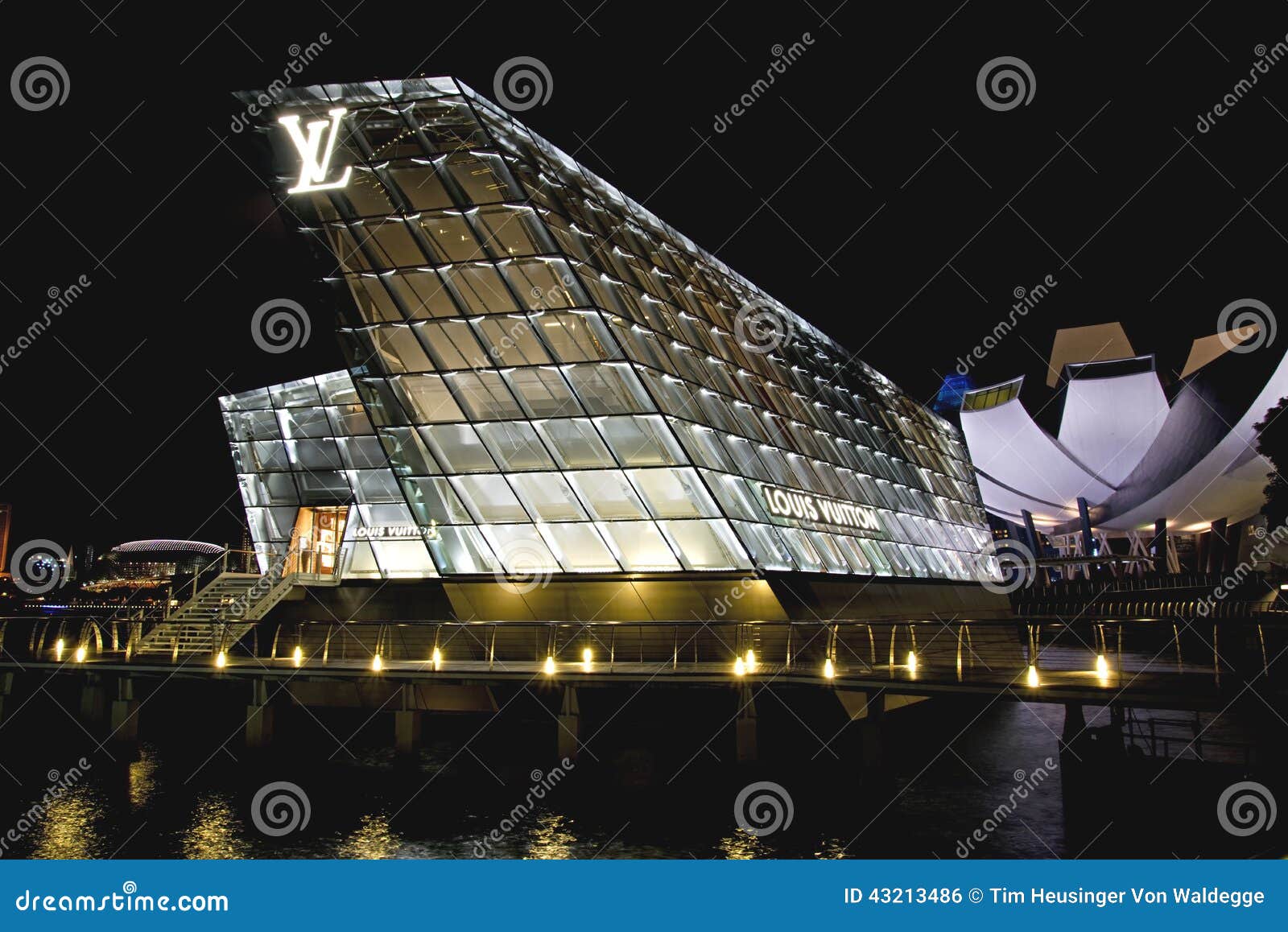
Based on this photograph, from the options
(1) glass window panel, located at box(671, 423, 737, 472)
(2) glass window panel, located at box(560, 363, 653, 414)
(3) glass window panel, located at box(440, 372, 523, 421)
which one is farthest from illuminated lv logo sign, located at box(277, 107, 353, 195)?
(1) glass window panel, located at box(671, 423, 737, 472)

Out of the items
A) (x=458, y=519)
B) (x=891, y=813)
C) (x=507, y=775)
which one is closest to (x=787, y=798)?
(x=891, y=813)

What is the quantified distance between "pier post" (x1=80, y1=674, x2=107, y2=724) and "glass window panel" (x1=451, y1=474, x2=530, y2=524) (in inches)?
448

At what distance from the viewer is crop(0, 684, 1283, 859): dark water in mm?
18047

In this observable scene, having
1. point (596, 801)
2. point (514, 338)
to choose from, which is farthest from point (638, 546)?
point (596, 801)

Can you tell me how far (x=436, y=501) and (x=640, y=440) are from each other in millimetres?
6326

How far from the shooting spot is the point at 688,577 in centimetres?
2722

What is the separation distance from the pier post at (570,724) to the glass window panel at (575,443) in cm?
737

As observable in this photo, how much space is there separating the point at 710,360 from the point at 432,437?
933cm

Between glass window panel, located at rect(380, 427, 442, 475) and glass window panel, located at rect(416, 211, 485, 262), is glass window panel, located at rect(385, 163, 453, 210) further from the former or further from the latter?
glass window panel, located at rect(380, 427, 442, 475)

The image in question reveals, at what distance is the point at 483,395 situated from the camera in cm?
2873

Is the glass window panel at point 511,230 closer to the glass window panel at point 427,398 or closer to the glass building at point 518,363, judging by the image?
the glass building at point 518,363

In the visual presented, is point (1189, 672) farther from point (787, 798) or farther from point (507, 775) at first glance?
point (507, 775)

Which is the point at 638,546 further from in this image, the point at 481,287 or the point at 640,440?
the point at 481,287

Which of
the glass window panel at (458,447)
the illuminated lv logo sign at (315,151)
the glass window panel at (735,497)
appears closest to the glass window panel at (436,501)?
the glass window panel at (458,447)
